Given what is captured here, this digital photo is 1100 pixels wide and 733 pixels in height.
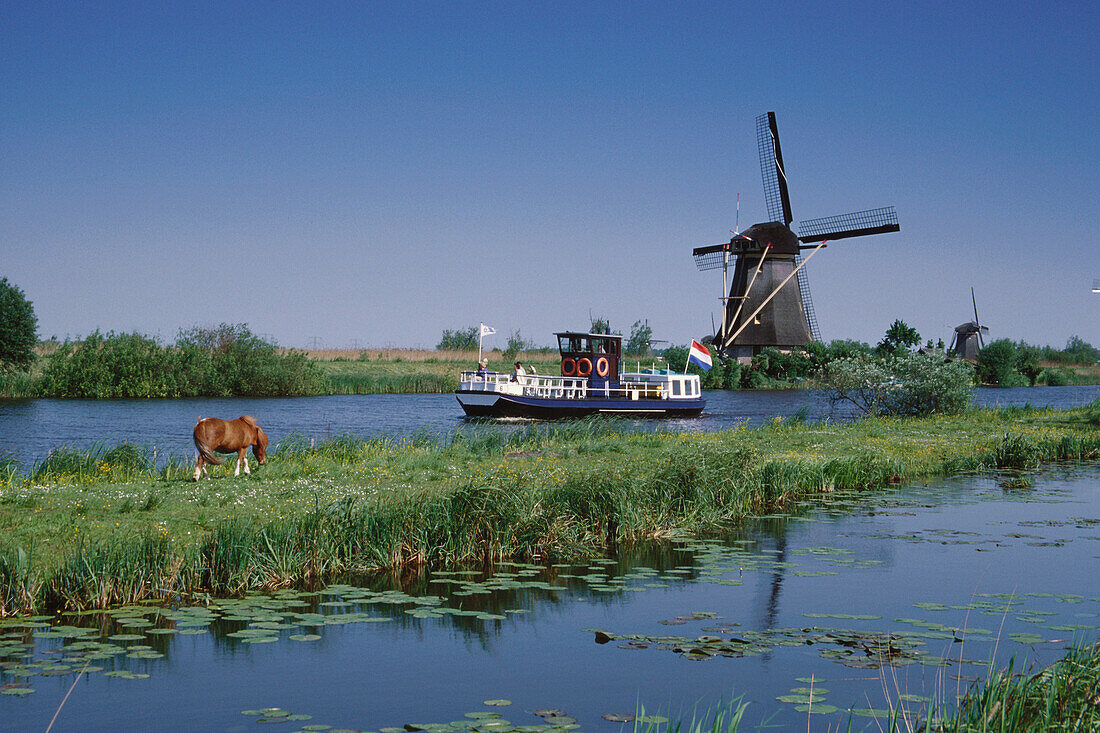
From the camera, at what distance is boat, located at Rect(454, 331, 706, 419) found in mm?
41031

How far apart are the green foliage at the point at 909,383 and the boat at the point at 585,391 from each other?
1139cm

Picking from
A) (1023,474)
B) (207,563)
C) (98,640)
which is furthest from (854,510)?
(98,640)

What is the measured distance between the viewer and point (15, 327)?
4562 cm

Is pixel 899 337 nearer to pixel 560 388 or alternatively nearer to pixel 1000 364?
pixel 1000 364

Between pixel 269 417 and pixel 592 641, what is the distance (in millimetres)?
31572

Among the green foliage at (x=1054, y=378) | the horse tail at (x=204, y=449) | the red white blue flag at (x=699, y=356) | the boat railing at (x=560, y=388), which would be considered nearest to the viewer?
the horse tail at (x=204, y=449)

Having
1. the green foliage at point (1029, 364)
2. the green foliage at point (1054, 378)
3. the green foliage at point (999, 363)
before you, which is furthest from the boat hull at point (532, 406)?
the green foliage at point (1054, 378)

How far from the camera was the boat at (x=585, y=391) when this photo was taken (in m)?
41.0

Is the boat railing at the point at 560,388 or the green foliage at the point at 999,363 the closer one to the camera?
the boat railing at the point at 560,388

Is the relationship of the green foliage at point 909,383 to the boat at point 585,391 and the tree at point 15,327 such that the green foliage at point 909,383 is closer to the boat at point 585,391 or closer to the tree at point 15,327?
the boat at point 585,391

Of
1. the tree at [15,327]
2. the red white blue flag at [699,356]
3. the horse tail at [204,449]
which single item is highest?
the tree at [15,327]

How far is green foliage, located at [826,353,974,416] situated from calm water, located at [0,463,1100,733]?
2118 cm

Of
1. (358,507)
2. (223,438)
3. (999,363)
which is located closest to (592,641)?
(358,507)

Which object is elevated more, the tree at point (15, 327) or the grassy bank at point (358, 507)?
the tree at point (15, 327)
